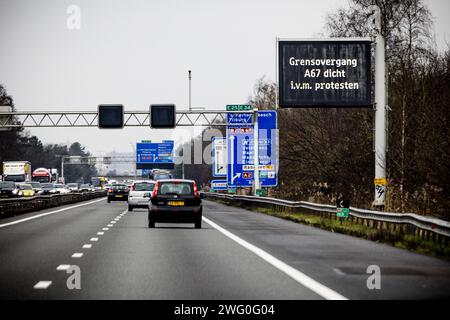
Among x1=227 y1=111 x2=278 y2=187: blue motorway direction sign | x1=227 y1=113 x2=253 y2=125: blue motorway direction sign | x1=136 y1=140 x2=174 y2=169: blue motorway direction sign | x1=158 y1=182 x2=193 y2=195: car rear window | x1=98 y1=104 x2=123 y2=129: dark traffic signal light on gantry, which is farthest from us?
x1=136 y1=140 x2=174 y2=169: blue motorway direction sign

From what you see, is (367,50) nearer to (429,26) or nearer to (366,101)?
(366,101)

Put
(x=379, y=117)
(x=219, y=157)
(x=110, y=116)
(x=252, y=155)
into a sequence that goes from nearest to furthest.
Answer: (x=379, y=117), (x=252, y=155), (x=110, y=116), (x=219, y=157)

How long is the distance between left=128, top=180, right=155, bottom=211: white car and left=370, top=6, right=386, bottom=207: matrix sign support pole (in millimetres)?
15045

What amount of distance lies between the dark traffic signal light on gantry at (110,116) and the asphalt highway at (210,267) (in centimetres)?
3088

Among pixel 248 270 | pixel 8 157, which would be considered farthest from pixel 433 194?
pixel 8 157

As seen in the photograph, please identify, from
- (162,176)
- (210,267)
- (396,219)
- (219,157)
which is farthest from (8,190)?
(210,267)

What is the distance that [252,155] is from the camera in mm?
46375

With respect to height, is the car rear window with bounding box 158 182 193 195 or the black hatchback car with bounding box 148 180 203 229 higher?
the car rear window with bounding box 158 182 193 195

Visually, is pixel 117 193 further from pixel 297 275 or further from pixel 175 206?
pixel 297 275

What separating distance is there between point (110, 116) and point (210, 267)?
133 feet

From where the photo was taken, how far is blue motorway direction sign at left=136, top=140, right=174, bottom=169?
98.8 meters

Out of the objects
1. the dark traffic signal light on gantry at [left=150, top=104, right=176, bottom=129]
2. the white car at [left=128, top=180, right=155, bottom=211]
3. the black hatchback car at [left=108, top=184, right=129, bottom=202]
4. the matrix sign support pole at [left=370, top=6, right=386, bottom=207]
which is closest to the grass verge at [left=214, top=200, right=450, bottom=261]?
the matrix sign support pole at [left=370, top=6, right=386, bottom=207]

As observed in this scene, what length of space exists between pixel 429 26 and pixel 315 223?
26404 mm

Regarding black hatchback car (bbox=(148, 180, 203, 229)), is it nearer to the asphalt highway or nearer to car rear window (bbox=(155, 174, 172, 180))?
the asphalt highway
